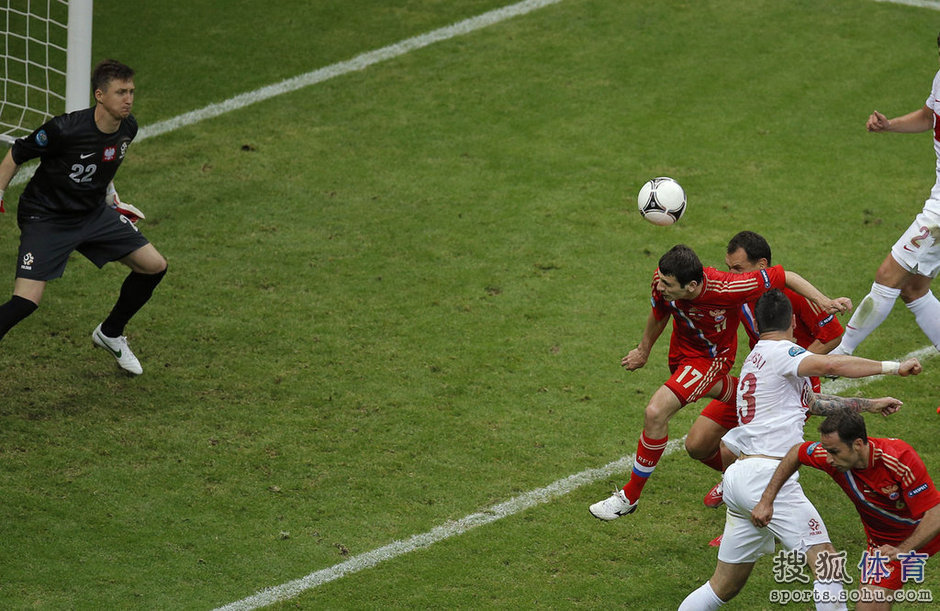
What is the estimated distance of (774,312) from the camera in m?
5.80

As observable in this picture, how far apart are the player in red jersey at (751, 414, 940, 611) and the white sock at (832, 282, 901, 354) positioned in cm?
252

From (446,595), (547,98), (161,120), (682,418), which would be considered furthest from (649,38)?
(446,595)

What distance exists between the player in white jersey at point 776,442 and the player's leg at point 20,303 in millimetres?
4672

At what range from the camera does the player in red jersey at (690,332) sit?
6.29 m

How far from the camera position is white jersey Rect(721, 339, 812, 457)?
18.7ft

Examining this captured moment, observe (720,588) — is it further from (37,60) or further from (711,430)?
(37,60)

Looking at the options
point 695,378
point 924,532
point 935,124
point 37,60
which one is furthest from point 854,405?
point 37,60

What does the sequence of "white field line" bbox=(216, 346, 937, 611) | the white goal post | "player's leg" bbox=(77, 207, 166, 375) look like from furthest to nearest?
the white goal post
"player's leg" bbox=(77, 207, 166, 375)
"white field line" bbox=(216, 346, 937, 611)

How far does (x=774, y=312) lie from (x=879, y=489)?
3.44ft

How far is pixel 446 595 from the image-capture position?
6.06m

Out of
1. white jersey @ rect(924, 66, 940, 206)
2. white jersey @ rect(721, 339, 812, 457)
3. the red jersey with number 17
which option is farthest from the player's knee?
white jersey @ rect(924, 66, 940, 206)

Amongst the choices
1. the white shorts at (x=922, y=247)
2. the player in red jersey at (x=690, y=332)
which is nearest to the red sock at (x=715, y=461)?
the player in red jersey at (x=690, y=332)

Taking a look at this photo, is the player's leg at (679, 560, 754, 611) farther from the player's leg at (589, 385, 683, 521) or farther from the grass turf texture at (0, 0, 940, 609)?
the player's leg at (589, 385, 683, 521)

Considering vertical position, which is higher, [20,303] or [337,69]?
[20,303]
